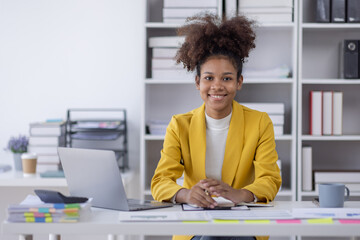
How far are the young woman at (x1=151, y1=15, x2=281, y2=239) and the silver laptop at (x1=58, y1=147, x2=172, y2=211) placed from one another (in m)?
0.32

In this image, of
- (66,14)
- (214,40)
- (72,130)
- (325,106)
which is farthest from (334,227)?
(66,14)

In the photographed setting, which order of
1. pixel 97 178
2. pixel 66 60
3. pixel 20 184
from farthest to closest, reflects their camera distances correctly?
pixel 66 60
pixel 20 184
pixel 97 178

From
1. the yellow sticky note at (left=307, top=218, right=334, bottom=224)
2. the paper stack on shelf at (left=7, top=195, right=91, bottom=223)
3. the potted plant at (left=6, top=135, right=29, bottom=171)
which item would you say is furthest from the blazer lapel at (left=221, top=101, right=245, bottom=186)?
the potted plant at (left=6, top=135, right=29, bottom=171)

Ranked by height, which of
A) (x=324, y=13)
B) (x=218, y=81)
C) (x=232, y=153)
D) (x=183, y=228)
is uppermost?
(x=324, y=13)

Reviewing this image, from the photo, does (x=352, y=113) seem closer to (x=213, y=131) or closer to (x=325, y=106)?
(x=325, y=106)

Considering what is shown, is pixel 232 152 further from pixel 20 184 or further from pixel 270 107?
pixel 20 184

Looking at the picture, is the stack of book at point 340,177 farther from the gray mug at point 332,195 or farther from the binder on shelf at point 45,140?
the binder on shelf at point 45,140

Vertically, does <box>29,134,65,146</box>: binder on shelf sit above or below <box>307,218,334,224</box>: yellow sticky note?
above

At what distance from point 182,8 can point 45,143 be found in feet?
3.90

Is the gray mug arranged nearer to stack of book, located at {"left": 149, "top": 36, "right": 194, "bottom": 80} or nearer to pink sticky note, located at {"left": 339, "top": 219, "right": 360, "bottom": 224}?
pink sticky note, located at {"left": 339, "top": 219, "right": 360, "bottom": 224}

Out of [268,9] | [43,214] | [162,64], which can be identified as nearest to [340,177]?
[268,9]

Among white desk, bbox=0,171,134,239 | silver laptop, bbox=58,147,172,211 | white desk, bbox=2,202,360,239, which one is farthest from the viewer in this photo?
white desk, bbox=0,171,134,239

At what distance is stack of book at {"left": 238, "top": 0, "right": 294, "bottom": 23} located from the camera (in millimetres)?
2945

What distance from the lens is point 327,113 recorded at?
299 cm
